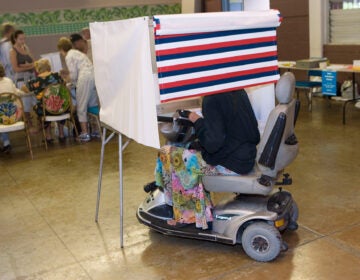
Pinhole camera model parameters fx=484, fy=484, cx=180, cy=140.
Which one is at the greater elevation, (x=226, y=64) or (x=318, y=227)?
(x=226, y=64)

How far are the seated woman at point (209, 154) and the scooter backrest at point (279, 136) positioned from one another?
0.44ft

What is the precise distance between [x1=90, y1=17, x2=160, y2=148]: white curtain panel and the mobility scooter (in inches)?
16.4

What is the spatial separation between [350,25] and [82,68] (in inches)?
181

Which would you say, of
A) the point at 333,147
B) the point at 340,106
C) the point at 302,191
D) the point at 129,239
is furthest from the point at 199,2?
the point at 129,239

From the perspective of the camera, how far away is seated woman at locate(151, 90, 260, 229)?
2947 mm

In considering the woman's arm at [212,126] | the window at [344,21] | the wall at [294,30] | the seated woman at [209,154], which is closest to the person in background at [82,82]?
the seated woman at [209,154]

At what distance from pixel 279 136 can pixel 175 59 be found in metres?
0.78

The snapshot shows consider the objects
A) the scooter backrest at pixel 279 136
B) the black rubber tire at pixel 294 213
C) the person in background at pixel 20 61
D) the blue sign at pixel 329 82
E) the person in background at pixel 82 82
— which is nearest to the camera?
the scooter backrest at pixel 279 136

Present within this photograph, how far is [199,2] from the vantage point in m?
11.5

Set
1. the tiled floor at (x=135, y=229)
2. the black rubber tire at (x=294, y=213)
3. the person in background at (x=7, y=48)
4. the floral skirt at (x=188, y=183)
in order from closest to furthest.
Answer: the tiled floor at (x=135, y=229) → the floral skirt at (x=188, y=183) → the black rubber tire at (x=294, y=213) → the person in background at (x=7, y=48)

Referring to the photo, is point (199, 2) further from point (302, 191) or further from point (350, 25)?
point (302, 191)

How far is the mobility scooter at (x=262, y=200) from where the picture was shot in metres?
2.92

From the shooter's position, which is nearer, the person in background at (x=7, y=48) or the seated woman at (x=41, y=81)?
the seated woman at (x=41, y=81)

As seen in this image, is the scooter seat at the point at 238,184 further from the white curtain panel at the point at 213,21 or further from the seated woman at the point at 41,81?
the seated woman at the point at 41,81
